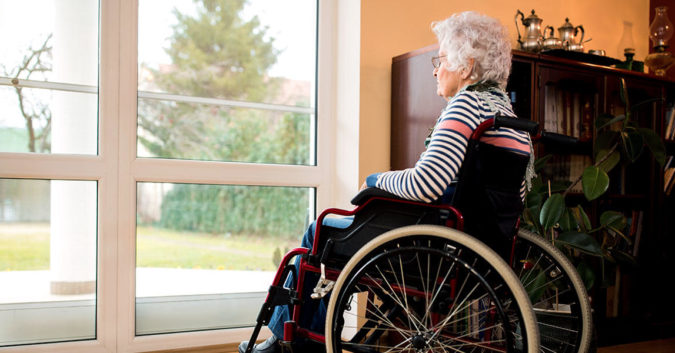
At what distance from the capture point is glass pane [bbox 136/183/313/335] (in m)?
2.35

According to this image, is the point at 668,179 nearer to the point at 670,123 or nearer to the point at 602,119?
the point at 670,123

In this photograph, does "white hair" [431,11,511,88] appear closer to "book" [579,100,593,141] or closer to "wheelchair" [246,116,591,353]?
"wheelchair" [246,116,591,353]

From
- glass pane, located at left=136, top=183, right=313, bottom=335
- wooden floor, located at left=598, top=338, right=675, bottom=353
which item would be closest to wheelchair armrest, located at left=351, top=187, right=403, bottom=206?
glass pane, located at left=136, top=183, right=313, bottom=335

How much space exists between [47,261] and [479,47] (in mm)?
1819

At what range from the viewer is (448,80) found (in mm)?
1631

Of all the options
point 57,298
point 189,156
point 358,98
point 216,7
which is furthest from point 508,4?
point 57,298

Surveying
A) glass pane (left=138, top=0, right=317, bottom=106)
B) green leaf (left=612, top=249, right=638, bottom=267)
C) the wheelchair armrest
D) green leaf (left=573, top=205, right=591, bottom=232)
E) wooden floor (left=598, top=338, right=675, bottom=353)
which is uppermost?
glass pane (left=138, top=0, right=317, bottom=106)

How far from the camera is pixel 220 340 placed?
242 cm

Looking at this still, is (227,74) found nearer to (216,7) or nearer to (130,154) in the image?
(216,7)

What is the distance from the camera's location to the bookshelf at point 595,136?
2424mm

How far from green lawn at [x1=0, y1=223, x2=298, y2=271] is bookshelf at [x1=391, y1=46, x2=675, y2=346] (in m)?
0.78

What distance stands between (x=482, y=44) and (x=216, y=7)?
1393mm

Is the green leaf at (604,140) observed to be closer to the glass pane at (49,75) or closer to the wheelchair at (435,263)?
the wheelchair at (435,263)

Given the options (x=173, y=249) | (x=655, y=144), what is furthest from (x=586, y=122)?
(x=173, y=249)
